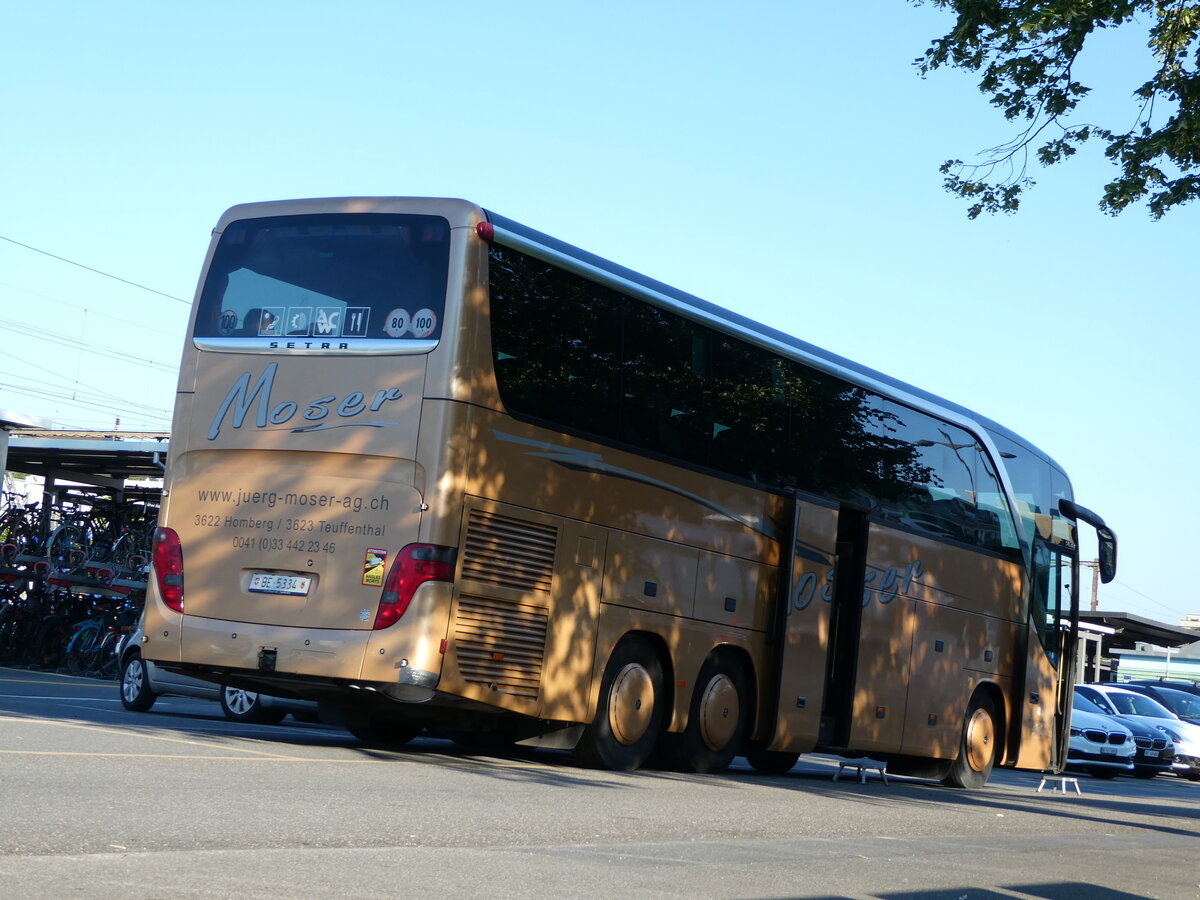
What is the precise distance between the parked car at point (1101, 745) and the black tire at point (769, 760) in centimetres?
1218

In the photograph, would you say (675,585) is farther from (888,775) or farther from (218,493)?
(888,775)

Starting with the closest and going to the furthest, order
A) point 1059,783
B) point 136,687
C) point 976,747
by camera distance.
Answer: point 136,687
point 976,747
point 1059,783

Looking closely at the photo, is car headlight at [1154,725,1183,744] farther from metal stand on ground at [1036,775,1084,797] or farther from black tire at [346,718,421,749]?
→ black tire at [346,718,421,749]

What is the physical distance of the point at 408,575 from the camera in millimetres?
11242

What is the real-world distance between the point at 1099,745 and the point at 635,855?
22.3 m

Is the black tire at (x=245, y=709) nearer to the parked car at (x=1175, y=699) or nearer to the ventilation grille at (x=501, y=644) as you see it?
the ventilation grille at (x=501, y=644)

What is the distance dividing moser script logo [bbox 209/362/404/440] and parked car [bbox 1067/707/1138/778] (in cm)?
1980

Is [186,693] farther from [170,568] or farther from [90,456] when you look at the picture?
[90,456]

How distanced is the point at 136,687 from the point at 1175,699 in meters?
26.4

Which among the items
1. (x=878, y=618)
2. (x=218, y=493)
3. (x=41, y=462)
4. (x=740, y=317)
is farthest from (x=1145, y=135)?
(x=41, y=462)

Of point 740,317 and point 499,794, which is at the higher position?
point 740,317

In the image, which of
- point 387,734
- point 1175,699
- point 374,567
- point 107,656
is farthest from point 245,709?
point 1175,699

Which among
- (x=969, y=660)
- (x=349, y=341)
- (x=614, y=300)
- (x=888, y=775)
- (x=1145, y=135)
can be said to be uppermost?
(x=1145, y=135)

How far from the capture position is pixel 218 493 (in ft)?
39.4
